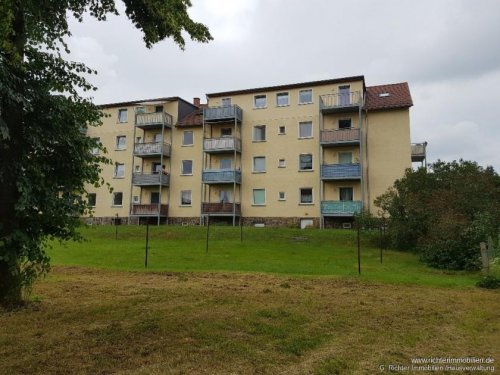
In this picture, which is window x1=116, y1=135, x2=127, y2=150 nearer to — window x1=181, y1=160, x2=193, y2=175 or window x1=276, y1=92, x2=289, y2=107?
window x1=181, y1=160, x2=193, y2=175

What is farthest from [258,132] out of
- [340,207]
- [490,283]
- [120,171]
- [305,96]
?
[490,283]

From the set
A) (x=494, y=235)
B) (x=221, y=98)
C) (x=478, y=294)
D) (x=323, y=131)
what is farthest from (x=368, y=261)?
(x=221, y=98)

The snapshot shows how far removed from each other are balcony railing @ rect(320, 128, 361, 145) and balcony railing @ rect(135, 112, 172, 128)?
47.9 feet

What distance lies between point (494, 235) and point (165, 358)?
17.7 metres

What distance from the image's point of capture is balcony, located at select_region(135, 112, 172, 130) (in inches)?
1633

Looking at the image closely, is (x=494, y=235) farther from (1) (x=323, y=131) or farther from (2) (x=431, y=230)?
(1) (x=323, y=131)

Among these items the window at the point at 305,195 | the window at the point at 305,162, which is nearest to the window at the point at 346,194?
the window at the point at 305,195

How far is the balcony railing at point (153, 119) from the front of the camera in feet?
136

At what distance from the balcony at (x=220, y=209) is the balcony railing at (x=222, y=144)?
→ 4.72 meters

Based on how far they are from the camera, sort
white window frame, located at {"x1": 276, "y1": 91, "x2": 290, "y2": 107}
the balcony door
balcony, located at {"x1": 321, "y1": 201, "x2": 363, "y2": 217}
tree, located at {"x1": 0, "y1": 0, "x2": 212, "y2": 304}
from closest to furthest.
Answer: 1. tree, located at {"x1": 0, "y1": 0, "x2": 212, "y2": 304}
2. balcony, located at {"x1": 321, "y1": 201, "x2": 363, "y2": 217}
3. the balcony door
4. white window frame, located at {"x1": 276, "y1": 91, "x2": 290, "y2": 107}

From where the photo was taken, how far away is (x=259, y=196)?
128ft

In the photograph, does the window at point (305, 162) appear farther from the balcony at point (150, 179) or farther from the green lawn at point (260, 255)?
the balcony at point (150, 179)

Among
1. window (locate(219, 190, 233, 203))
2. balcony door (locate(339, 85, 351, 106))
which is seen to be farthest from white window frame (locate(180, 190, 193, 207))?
balcony door (locate(339, 85, 351, 106))

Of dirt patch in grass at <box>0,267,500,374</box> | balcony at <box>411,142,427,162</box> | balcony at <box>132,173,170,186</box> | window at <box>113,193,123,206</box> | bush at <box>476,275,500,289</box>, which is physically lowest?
dirt patch in grass at <box>0,267,500,374</box>
